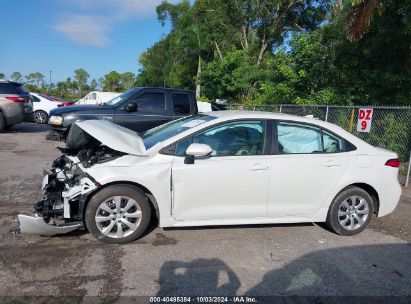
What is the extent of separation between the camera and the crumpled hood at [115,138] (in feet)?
13.9

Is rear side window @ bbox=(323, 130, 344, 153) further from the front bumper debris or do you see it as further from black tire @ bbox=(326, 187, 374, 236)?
the front bumper debris

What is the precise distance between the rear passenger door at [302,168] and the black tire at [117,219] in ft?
5.06

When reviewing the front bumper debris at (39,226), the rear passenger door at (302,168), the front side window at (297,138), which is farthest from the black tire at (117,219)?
the front side window at (297,138)

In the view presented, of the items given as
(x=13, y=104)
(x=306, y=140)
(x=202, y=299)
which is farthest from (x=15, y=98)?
(x=202, y=299)

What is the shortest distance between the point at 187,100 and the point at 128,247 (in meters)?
5.98

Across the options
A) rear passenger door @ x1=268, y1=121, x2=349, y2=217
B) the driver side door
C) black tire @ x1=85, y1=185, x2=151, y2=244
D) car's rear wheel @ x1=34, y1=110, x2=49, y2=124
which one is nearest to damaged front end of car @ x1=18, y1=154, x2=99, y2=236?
black tire @ x1=85, y1=185, x2=151, y2=244

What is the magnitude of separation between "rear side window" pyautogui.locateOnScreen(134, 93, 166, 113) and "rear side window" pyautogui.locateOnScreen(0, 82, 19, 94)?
240 inches

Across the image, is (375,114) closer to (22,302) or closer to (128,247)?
(128,247)

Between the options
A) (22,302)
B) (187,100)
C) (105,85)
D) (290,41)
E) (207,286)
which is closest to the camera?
(22,302)

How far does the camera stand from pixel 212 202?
14.3 ft

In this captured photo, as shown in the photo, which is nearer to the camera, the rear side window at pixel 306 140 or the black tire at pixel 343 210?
the rear side window at pixel 306 140

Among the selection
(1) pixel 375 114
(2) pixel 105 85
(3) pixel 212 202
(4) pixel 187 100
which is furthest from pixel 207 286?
(2) pixel 105 85

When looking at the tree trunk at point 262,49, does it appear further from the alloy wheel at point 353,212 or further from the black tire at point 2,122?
the alloy wheel at point 353,212

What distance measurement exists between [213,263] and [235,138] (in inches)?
60.6
